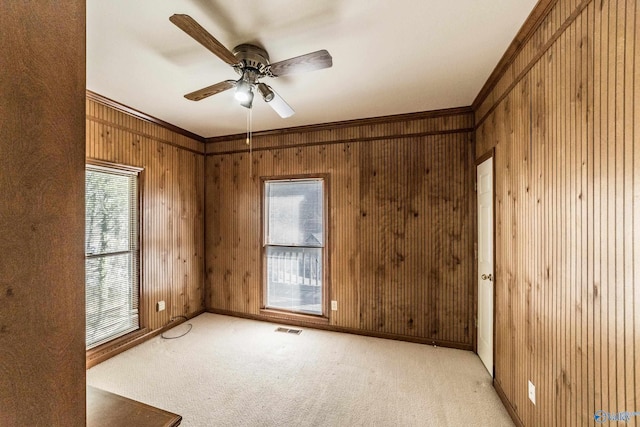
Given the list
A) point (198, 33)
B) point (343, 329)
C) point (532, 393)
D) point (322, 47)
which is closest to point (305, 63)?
point (322, 47)

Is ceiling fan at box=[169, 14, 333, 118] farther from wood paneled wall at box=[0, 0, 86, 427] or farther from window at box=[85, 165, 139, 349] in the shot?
window at box=[85, 165, 139, 349]

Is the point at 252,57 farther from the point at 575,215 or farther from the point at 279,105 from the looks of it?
the point at 575,215

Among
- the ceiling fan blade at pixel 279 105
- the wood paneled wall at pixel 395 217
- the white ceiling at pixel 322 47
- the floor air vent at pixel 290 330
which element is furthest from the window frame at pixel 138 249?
the ceiling fan blade at pixel 279 105

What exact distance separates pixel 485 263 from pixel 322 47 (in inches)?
97.9

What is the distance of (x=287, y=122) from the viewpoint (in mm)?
3578

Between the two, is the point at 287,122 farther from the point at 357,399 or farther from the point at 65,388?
the point at 65,388

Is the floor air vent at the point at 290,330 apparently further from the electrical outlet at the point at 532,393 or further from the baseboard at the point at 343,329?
the electrical outlet at the point at 532,393

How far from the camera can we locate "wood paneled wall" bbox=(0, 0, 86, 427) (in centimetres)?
57

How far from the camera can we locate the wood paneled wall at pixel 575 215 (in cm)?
104

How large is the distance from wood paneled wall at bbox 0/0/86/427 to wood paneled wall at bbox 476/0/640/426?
71.0 inches

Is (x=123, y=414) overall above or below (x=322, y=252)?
below

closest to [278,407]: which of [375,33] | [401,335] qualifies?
[401,335]

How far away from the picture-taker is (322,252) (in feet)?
12.0

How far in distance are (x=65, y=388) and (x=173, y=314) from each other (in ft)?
11.2
